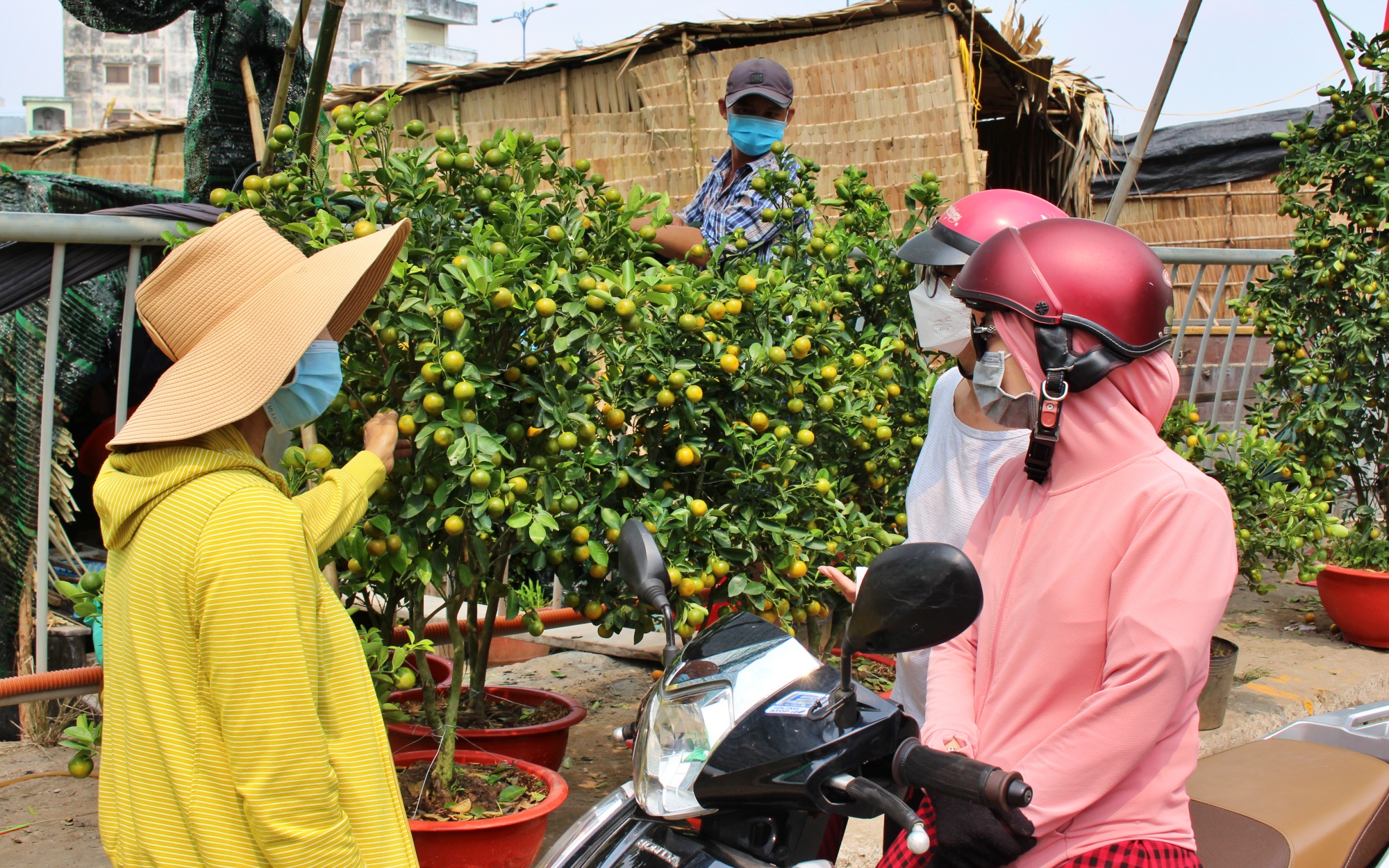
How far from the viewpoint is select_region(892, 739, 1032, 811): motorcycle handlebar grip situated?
127 cm

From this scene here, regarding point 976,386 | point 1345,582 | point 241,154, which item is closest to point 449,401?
point 976,386

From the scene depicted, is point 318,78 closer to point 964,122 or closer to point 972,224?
point 972,224

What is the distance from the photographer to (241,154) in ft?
13.0

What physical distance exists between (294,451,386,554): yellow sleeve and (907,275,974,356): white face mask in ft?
4.15

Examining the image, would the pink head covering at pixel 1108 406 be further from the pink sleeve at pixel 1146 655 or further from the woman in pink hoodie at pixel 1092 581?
the pink sleeve at pixel 1146 655

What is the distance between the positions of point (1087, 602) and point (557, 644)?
154 inches

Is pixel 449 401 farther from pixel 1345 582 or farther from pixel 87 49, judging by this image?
pixel 87 49

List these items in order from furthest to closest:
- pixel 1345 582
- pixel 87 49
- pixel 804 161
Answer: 1. pixel 87 49
2. pixel 1345 582
3. pixel 804 161

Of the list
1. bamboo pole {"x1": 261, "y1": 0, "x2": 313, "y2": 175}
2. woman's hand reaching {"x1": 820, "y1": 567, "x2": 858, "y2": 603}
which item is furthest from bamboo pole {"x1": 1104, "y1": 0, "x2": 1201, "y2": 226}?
bamboo pole {"x1": 261, "y1": 0, "x2": 313, "y2": 175}

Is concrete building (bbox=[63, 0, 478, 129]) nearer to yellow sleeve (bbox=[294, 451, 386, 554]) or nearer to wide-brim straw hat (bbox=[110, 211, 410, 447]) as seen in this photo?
yellow sleeve (bbox=[294, 451, 386, 554])

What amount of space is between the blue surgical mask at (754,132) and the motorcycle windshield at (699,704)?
3.05m

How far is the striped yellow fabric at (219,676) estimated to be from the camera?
1.52m

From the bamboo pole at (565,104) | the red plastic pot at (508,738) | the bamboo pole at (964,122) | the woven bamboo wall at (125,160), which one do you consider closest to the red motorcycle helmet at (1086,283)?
the red plastic pot at (508,738)

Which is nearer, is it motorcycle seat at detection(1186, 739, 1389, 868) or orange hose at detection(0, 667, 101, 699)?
motorcycle seat at detection(1186, 739, 1389, 868)
